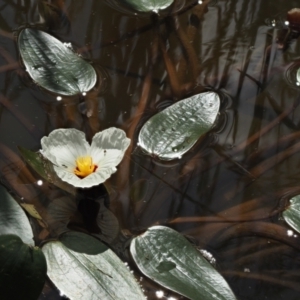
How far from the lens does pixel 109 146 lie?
45.6 inches

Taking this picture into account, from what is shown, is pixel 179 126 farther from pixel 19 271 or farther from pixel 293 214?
pixel 19 271

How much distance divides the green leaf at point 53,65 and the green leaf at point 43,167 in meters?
0.23

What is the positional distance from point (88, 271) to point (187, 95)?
0.53 metres

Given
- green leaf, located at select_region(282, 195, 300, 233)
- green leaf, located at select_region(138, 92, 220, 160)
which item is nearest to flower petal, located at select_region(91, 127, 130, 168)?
green leaf, located at select_region(138, 92, 220, 160)

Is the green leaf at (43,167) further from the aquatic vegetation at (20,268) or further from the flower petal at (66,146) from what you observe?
the aquatic vegetation at (20,268)

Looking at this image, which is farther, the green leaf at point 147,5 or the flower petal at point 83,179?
the green leaf at point 147,5

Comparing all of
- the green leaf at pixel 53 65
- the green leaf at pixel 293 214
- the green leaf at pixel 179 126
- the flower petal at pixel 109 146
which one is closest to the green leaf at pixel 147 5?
the green leaf at pixel 53 65

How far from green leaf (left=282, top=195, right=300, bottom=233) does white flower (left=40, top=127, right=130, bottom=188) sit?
1.11ft

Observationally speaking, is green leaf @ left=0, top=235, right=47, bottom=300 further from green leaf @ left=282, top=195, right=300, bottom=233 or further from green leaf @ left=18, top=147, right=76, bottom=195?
green leaf @ left=282, top=195, right=300, bottom=233

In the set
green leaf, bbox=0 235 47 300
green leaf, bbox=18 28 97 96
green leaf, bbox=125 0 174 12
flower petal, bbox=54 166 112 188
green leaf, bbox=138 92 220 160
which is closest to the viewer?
green leaf, bbox=0 235 47 300

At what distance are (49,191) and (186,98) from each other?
14.1 inches

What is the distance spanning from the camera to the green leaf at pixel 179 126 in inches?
49.0

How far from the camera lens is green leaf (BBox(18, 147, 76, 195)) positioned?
114cm

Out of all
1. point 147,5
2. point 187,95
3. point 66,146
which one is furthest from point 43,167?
point 147,5
